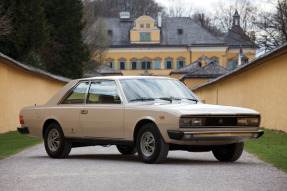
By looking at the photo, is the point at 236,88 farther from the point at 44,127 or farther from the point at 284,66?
the point at 44,127

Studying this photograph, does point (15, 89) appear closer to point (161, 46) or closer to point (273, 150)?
point (273, 150)

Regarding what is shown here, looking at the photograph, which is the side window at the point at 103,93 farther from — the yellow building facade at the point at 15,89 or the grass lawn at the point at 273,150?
the yellow building facade at the point at 15,89

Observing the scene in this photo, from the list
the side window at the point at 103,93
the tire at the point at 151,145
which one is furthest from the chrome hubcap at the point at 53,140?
the tire at the point at 151,145

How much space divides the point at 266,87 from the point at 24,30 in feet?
50.2

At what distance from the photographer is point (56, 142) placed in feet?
42.2

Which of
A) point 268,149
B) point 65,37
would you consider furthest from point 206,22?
point 268,149

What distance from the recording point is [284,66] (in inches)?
830

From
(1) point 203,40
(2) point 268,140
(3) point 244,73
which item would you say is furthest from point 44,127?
(1) point 203,40

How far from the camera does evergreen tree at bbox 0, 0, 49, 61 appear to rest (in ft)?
109

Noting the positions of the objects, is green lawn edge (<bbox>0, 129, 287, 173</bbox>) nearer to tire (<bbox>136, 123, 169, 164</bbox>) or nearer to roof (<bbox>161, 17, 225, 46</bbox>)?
tire (<bbox>136, 123, 169, 164</bbox>)

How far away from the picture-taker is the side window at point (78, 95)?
42.0 ft

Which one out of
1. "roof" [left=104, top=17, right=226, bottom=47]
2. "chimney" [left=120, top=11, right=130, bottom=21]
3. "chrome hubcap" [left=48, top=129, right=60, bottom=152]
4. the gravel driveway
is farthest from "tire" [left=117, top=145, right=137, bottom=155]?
"chimney" [left=120, top=11, right=130, bottom=21]

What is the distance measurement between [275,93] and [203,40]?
77.5 metres

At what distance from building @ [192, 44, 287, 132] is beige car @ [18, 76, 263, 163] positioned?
800cm
